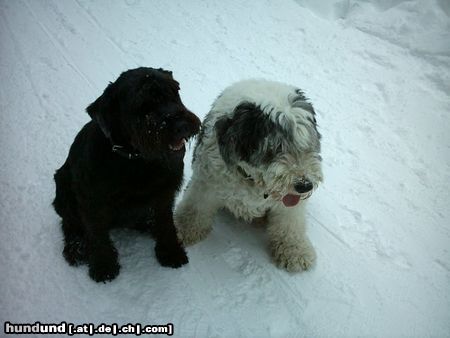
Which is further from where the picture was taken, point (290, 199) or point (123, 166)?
point (290, 199)

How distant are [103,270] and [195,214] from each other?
3.28 ft

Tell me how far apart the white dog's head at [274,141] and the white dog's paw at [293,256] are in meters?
0.69

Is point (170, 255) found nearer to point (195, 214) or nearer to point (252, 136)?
point (195, 214)

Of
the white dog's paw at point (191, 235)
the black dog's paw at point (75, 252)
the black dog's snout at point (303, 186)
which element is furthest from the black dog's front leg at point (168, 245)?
the black dog's snout at point (303, 186)

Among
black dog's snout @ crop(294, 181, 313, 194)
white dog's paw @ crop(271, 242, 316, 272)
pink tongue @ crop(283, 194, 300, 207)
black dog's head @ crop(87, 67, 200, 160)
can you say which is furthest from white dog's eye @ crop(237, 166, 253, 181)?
white dog's paw @ crop(271, 242, 316, 272)

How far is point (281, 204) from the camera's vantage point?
3.42 m

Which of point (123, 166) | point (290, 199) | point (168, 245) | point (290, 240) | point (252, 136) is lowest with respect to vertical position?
point (168, 245)

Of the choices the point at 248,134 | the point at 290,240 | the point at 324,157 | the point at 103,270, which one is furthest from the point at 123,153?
the point at 324,157

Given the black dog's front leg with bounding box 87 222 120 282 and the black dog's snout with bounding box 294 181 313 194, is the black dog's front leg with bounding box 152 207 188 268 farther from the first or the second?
the black dog's snout with bounding box 294 181 313 194

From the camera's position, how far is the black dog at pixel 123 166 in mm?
2547

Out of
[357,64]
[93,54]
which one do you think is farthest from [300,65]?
[93,54]

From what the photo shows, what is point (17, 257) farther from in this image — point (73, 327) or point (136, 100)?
point (136, 100)

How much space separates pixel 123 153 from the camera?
2.71m

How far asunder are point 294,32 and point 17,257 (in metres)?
5.80
